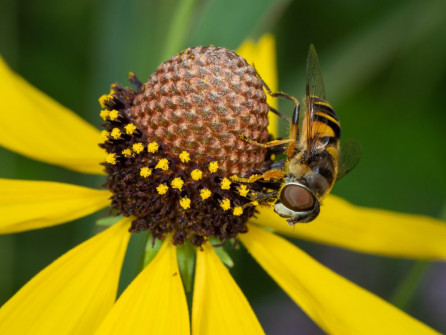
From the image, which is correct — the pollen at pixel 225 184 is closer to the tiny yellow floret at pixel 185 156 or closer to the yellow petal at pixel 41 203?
the tiny yellow floret at pixel 185 156

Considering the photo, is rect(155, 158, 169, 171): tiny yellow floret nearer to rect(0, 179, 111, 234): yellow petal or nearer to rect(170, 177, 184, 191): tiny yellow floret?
rect(170, 177, 184, 191): tiny yellow floret

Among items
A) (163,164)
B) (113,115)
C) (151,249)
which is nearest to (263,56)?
(113,115)

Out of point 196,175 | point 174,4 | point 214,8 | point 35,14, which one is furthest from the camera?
point 35,14

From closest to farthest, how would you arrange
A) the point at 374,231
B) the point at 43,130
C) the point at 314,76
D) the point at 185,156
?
the point at 185,156 < the point at 314,76 < the point at 43,130 < the point at 374,231

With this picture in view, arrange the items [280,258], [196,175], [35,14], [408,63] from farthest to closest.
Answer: [408,63] < [35,14] < [280,258] < [196,175]

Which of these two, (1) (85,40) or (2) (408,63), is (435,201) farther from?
(1) (85,40)

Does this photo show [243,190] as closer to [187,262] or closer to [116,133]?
[187,262]

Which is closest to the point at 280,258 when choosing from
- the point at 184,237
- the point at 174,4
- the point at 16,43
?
the point at 184,237
